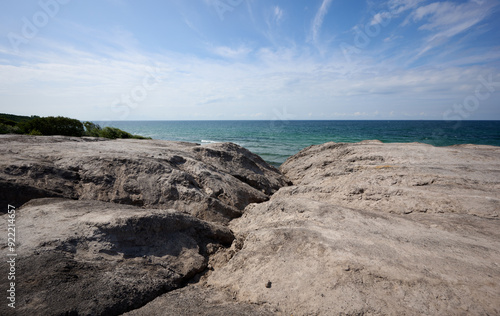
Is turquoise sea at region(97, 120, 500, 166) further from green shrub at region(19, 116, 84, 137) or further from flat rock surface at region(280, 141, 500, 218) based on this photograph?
green shrub at region(19, 116, 84, 137)

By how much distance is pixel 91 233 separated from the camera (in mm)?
4316

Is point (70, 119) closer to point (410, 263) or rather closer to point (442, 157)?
point (410, 263)

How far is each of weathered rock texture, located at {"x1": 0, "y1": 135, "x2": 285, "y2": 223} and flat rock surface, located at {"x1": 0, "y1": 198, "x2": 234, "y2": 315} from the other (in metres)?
0.85

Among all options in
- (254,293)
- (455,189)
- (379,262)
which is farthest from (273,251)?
(455,189)

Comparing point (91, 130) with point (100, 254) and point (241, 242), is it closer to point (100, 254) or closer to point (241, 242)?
point (100, 254)

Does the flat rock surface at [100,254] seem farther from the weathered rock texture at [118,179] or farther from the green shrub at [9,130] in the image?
the green shrub at [9,130]

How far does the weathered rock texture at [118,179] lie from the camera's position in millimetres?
6074

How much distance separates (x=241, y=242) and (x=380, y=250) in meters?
2.67

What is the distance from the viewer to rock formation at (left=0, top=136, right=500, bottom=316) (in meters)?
3.22

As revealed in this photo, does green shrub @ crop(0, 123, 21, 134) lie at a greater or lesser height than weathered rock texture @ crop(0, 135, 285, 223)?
greater

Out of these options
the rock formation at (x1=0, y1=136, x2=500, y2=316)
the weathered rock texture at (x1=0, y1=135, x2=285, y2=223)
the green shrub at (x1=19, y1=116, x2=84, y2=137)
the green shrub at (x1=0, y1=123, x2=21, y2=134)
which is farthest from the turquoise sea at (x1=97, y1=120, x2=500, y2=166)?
the green shrub at (x1=0, y1=123, x2=21, y2=134)

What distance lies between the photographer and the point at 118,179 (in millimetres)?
6957

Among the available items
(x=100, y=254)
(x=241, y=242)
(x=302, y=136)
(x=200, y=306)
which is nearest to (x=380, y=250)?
(x=241, y=242)

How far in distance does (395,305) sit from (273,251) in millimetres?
1878
